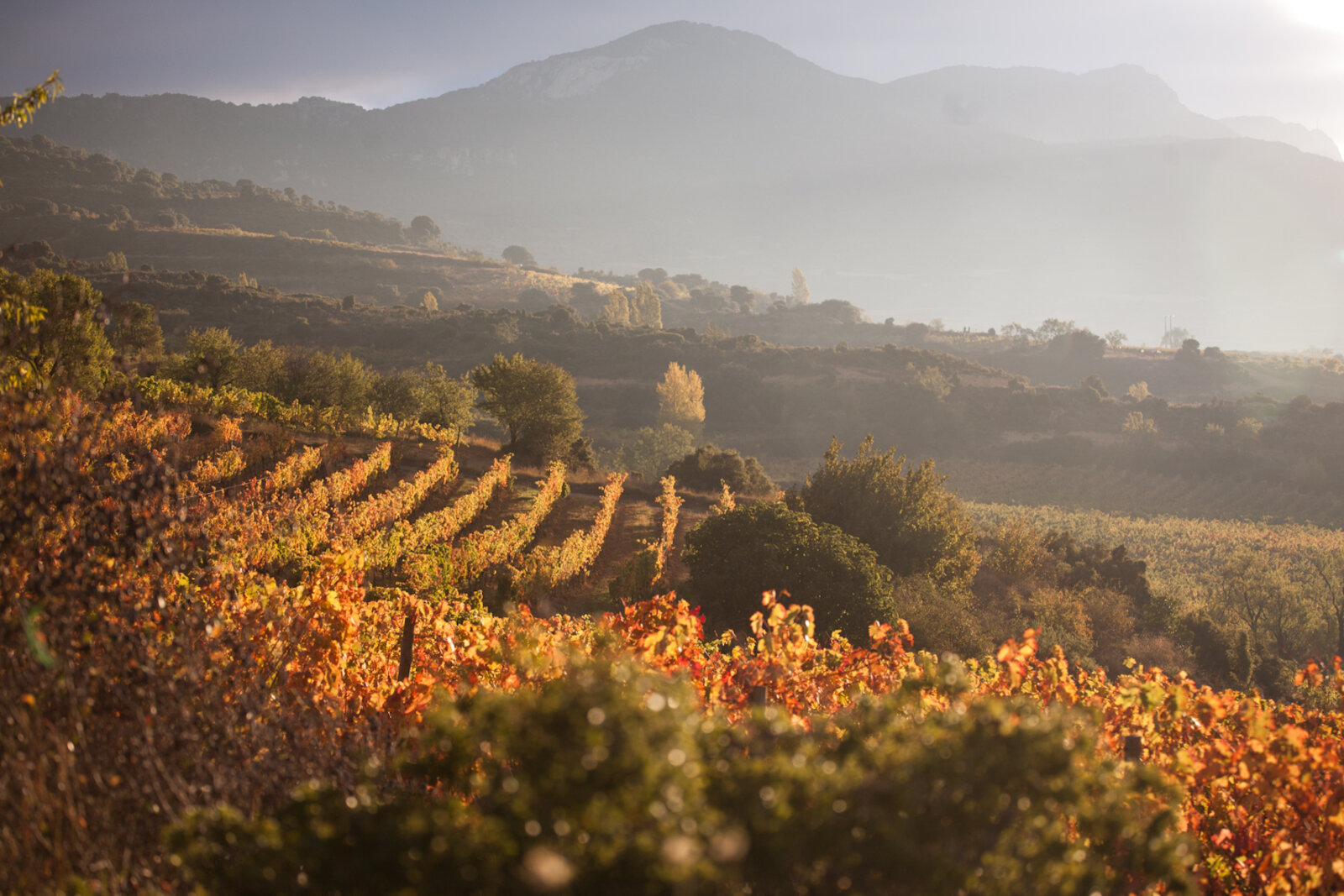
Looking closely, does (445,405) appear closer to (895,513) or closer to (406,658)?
(895,513)

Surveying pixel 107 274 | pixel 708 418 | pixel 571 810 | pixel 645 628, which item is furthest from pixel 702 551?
pixel 107 274

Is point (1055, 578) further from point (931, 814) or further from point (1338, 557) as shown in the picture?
point (931, 814)

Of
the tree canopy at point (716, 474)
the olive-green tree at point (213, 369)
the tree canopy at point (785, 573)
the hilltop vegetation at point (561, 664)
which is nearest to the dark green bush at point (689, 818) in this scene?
the hilltop vegetation at point (561, 664)

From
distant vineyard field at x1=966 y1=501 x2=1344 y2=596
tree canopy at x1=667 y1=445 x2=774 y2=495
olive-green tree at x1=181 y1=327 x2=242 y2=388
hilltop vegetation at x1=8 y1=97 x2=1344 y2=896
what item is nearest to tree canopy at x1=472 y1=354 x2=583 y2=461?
hilltop vegetation at x1=8 y1=97 x2=1344 y2=896

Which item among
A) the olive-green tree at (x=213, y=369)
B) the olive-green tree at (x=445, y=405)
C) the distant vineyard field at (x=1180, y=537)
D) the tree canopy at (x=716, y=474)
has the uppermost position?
the olive-green tree at (x=213, y=369)

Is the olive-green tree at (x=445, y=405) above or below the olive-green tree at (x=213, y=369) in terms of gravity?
below

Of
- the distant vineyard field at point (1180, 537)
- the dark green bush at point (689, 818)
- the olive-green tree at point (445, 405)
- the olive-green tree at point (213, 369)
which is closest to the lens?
the dark green bush at point (689, 818)

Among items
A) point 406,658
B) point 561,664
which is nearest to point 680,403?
point 406,658

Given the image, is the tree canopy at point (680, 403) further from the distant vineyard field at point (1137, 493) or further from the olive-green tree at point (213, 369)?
the olive-green tree at point (213, 369)

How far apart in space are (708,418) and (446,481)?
52.5 meters

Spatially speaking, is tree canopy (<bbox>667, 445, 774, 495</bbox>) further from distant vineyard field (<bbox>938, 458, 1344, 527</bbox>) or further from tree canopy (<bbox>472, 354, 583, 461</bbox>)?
distant vineyard field (<bbox>938, 458, 1344, 527</bbox>)

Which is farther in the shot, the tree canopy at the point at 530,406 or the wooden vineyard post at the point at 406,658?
the tree canopy at the point at 530,406

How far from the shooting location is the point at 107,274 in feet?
235

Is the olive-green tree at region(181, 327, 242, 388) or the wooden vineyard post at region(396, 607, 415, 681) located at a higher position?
the olive-green tree at region(181, 327, 242, 388)
